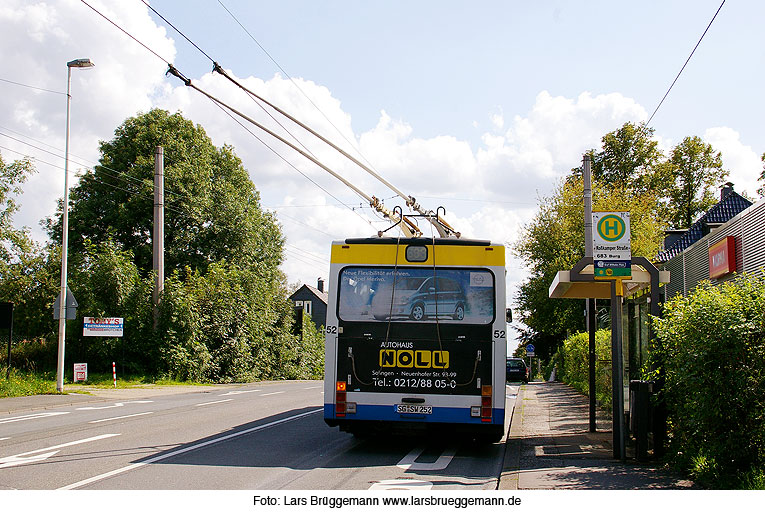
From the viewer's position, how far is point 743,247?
12812mm

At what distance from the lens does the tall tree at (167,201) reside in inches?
1581

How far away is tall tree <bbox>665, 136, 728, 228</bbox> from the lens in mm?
51062

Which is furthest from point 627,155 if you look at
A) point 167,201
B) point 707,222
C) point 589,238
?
point 589,238

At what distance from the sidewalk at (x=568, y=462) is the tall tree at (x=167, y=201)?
2916cm

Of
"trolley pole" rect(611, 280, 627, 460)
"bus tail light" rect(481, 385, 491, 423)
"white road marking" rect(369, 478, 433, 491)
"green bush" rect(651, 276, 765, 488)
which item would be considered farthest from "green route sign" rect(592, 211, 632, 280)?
"white road marking" rect(369, 478, 433, 491)

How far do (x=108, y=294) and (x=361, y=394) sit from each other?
2358cm

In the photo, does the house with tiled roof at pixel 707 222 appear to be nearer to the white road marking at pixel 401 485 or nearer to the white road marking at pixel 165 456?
the white road marking at pixel 165 456

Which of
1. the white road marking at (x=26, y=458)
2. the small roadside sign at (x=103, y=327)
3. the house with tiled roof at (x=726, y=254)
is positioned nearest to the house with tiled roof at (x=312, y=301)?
the small roadside sign at (x=103, y=327)

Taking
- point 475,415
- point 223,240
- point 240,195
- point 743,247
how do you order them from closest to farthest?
1. point 475,415
2. point 743,247
3. point 223,240
4. point 240,195

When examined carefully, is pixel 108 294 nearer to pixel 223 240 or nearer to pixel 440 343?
pixel 223 240

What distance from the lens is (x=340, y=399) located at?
33.9 ft

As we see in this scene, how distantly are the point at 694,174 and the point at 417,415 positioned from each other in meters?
46.9

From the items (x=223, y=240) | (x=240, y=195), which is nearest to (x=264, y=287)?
(x=223, y=240)

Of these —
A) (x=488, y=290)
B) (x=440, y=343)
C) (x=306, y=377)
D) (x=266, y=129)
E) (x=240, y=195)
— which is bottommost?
(x=306, y=377)
